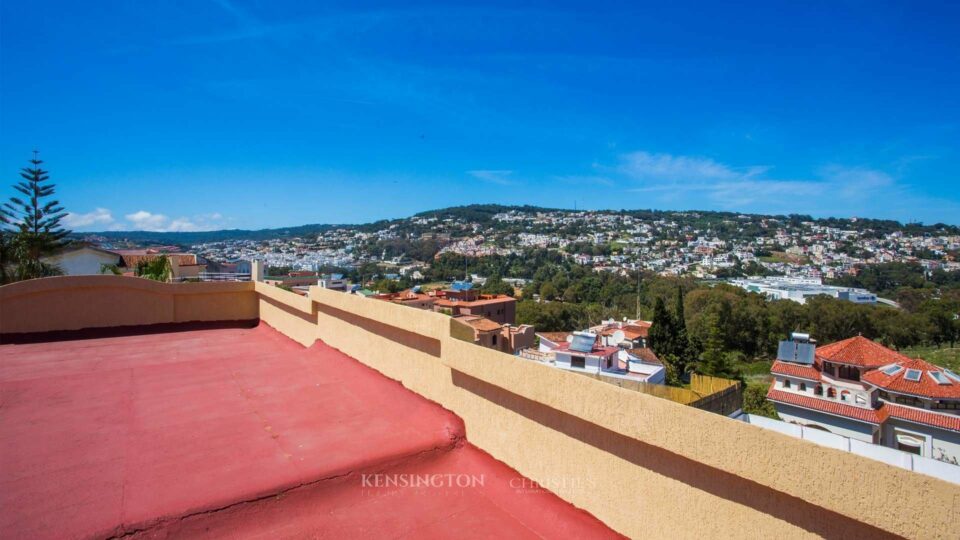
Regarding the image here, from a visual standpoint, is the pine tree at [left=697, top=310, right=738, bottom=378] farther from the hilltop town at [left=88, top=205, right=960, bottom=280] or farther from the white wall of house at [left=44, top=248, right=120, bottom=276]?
the hilltop town at [left=88, top=205, right=960, bottom=280]

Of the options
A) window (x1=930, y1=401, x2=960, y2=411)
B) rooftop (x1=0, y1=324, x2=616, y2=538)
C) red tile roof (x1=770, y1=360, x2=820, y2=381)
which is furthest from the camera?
red tile roof (x1=770, y1=360, x2=820, y2=381)

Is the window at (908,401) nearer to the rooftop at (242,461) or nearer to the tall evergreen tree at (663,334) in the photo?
the tall evergreen tree at (663,334)

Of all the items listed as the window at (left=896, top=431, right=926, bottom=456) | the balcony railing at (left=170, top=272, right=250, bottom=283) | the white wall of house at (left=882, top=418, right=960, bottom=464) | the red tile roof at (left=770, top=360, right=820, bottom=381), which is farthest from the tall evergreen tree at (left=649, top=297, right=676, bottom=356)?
the balcony railing at (left=170, top=272, right=250, bottom=283)

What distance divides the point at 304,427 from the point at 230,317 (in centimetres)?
588

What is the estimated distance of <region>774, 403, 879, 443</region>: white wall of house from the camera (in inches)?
723

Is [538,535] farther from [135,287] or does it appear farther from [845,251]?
[845,251]

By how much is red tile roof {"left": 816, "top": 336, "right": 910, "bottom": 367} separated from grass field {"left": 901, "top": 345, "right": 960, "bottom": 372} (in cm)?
1876

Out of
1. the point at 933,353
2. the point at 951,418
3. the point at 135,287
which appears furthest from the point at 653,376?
the point at 933,353

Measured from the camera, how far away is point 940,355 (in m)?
40.2

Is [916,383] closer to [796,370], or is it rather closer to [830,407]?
[830,407]

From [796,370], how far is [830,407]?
322 centimetres

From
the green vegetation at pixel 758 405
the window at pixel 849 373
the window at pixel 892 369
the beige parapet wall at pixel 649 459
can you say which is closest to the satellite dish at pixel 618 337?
the green vegetation at pixel 758 405

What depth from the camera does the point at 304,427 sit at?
3.52 meters

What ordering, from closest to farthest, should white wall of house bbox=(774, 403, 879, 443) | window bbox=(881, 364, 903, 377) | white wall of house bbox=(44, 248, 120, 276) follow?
white wall of house bbox=(774, 403, 879, 443), window bbox=(881, 364, 903, 377), white wall of house bbox=(44, 248, 120, 276)
